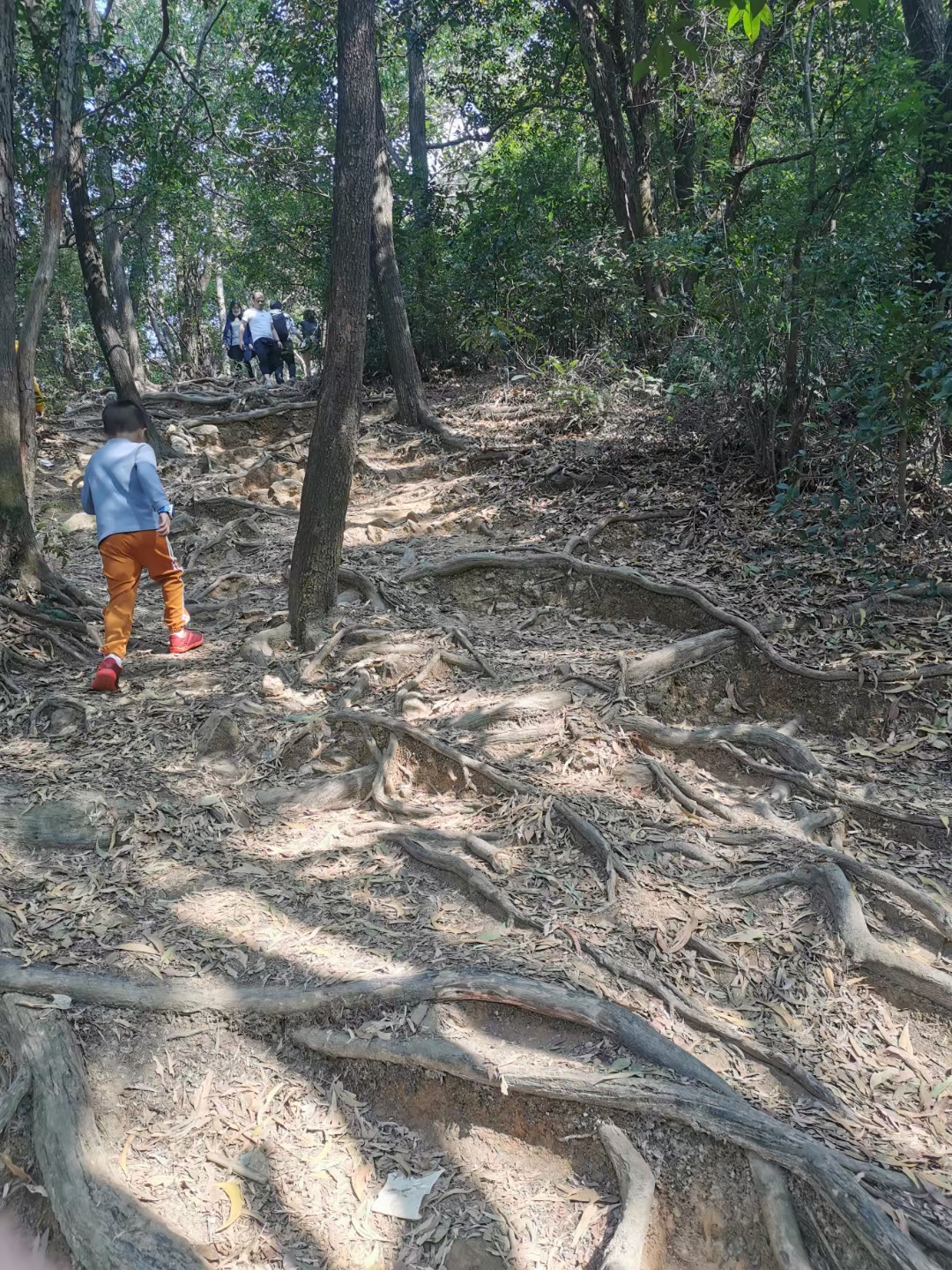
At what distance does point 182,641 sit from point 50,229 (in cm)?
310

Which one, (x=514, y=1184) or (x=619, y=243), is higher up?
(x=619, y=243)

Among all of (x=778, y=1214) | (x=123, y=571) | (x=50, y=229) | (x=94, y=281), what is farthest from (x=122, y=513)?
(x=94, y=281)

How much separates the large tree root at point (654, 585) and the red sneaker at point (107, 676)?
230 cm

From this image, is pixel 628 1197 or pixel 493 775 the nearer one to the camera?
pixel 628 1197

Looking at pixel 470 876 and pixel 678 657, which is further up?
pixel 678 657

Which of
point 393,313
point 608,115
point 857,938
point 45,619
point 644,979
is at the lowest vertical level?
point 857,938

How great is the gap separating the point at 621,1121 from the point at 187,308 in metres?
25.8

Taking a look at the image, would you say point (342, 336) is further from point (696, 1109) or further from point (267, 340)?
point (267, 340)

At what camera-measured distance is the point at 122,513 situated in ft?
17.5

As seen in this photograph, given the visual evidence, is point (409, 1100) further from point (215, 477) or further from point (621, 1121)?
point (215, 477)

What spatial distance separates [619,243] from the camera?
1073 cm

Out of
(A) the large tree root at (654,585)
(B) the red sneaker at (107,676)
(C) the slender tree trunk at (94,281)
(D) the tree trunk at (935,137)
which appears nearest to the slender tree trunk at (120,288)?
(C) the slender tree trunk at (94,281)

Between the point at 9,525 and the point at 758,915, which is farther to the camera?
the point at 9,525

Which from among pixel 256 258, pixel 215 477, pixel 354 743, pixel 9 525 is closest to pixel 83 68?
pixel 215 477
